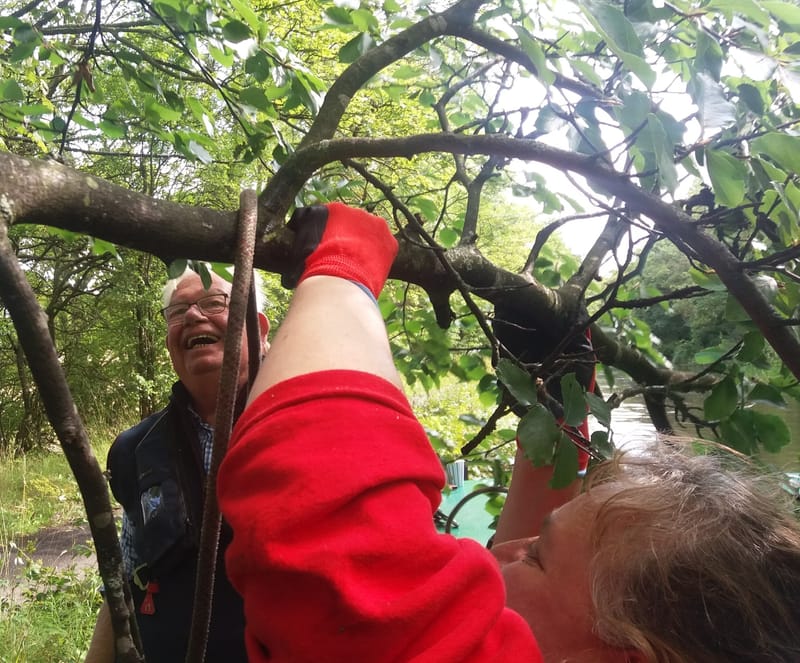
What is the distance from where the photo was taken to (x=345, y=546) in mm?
539

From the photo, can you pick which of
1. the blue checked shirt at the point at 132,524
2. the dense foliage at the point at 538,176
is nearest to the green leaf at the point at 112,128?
the dense foliage at the point at 538,176

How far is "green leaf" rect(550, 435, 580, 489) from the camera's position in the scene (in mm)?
1146

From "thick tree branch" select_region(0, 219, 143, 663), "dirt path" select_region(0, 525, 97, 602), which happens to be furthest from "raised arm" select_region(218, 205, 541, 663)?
"dirt path" select_region(0, 525, 97, 602)

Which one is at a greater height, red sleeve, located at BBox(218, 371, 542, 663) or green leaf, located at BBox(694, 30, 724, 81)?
green leaf, located at BBox(694, 30, 724, 81)

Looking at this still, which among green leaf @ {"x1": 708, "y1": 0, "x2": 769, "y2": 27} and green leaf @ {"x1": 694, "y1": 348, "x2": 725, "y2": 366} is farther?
green leaf @ {"x1": 694, "y1": 348, "x2": 725, "y2": 366}

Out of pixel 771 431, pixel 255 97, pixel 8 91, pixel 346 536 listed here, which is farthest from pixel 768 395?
pixel 8 91

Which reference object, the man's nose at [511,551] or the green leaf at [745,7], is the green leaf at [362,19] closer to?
the green leaf at [745,7]

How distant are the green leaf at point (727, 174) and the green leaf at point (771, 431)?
723 millimetres

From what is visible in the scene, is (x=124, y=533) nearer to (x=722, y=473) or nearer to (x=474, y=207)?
(x=474, y=207)

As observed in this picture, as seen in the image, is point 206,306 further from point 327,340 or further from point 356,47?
point 327,340

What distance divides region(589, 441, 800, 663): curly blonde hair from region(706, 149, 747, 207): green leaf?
1.41ft

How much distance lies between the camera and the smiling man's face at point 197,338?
5.81ft

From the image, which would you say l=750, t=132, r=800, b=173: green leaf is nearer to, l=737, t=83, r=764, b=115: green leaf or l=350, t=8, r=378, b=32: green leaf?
l=737, t=83, r=764, b=115: green leaf

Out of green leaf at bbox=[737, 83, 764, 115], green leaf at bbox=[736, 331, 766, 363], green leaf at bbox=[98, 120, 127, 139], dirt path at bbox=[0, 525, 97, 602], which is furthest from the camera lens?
dirt path at bbox=[0, 525, 97, 602]
